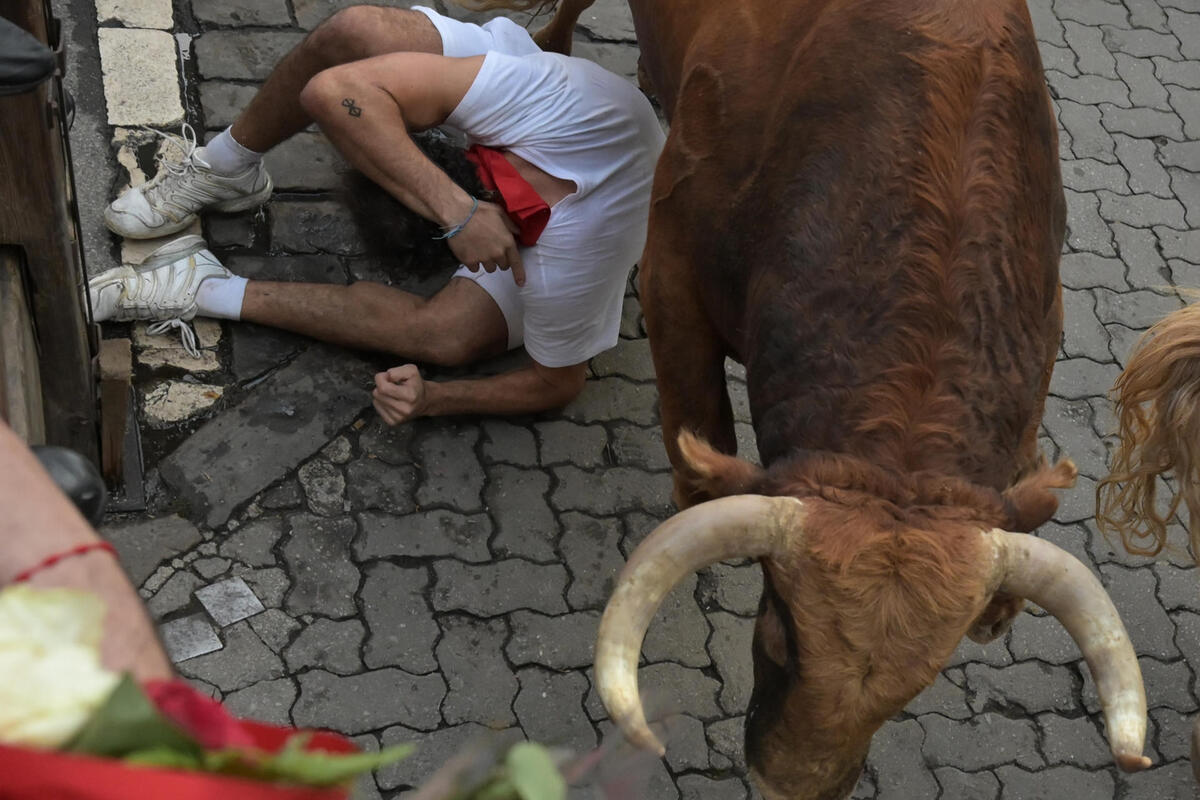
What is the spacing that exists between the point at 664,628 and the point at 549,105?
1.72 meters

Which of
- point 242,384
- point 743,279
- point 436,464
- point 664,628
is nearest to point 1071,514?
point 664,628

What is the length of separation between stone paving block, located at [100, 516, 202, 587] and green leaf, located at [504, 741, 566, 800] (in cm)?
281

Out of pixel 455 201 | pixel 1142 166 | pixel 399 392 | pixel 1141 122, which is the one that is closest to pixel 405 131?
pixel 455 201

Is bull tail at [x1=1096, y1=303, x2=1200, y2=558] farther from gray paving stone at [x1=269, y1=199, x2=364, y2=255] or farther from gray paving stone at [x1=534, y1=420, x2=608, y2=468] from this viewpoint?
gray paving stone at [x1=269, y1=199, x2=364, y2=255]

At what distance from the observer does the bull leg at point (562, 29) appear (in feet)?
16.6

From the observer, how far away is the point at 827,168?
299 centimetres

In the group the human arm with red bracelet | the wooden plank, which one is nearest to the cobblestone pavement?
the wooden plank

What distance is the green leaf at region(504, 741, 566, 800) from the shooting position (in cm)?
104

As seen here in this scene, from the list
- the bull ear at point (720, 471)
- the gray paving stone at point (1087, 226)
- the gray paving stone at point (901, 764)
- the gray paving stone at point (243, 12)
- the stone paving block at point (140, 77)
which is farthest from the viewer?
the gray paving stone at point (1087, 226)

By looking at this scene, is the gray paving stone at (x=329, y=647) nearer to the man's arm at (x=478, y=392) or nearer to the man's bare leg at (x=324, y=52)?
the man's arm at (x=478, y=392)

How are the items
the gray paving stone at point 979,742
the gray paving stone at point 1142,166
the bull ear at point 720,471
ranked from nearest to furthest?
the bull ear at point 720,471, the gray paving stone at point 979,742, the gray paving stone at point 1142,166

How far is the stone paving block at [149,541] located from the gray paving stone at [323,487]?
0.37 m

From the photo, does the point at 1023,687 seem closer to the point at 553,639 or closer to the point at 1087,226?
the point at 553,639

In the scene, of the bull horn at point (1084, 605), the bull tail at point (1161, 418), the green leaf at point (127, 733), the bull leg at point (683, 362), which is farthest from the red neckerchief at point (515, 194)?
the green leaf at point (127, 733)
